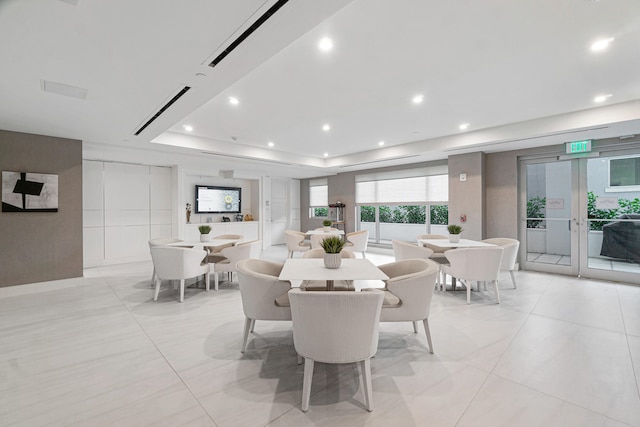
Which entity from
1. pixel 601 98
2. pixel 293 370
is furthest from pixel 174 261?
pixel 601 98

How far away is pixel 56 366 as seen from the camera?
2455 mm

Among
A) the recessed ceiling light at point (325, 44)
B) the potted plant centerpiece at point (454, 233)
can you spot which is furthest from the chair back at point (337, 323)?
the potted plant centerpiece at point (454, 233)

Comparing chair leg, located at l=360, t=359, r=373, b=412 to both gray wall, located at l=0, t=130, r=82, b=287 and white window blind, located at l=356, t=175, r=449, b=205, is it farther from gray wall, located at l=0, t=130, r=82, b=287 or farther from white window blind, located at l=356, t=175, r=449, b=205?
white window blind, located at l=356, t=175, r=449, b=205

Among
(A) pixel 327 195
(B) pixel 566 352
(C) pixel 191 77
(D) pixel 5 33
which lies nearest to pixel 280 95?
(C) pixel 191 77

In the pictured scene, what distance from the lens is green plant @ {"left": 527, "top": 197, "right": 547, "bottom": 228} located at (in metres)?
5.95

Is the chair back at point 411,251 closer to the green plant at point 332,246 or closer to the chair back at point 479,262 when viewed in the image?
the chair back at point 479,262

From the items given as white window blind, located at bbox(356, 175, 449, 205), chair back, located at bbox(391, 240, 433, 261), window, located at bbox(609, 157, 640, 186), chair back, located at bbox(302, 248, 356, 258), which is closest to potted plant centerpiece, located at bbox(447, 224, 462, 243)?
chair back, located at bbox(391, 240, 433, 261)

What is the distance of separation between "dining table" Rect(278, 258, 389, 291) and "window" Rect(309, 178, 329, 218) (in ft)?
23.5

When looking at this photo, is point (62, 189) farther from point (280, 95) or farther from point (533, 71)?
point (533, 71)

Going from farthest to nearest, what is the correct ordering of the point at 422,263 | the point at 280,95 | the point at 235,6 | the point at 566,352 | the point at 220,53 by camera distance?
the point at 280,95, the point at 422,263, the point at 566,352, the point at 220,53, the point at 235,6

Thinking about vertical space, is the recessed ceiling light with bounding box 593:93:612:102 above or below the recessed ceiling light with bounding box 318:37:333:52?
above

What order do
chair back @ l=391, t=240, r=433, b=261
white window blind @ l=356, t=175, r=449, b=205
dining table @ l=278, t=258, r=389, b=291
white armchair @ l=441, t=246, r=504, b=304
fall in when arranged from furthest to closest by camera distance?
white window blind @ l=356, t=175, r=449, b=205 → chair back @ l=391, t=240, r=433, b=261 → white armchair @ l=441, t=246, r=504, b=304 → dining table @ l=278, t=258, r=389, b=291

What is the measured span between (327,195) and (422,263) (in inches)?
292

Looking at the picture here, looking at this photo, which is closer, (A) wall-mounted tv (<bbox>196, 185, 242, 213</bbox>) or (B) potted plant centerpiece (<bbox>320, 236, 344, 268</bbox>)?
(B) potted plant centerpiece (<bbox>320, 236, 344, 268</bbox>)
